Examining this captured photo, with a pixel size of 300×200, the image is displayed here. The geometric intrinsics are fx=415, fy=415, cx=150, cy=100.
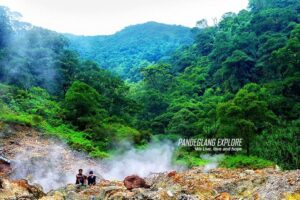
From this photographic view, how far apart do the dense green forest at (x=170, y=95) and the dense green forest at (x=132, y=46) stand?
2929cm

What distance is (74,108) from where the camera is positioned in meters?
34.1

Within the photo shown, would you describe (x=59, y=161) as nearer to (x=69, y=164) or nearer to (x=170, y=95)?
(x=69, y=164)

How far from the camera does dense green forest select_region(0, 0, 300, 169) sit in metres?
30.2

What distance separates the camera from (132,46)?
114500 millimetres

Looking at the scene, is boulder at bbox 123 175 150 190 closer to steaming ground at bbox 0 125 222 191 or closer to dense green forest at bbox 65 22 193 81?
steaming ground at bbox 0 125 222 191

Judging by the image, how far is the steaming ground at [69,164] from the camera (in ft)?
70.5

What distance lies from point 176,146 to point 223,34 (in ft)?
115

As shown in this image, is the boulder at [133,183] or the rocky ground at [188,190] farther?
the boulder at [133,183]

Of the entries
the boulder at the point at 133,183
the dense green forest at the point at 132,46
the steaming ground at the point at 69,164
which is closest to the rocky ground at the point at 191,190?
the boulder at the point at 133,183

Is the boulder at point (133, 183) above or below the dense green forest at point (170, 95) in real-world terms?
below

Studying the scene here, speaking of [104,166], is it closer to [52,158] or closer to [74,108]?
[52,158]

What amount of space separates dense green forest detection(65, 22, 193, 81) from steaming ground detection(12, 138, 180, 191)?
166 feet

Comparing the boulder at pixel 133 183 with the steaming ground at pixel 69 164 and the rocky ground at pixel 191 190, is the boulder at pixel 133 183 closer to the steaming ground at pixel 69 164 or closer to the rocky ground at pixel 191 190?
the rocky ground at pixel 191 190

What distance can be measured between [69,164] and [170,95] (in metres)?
29.8
